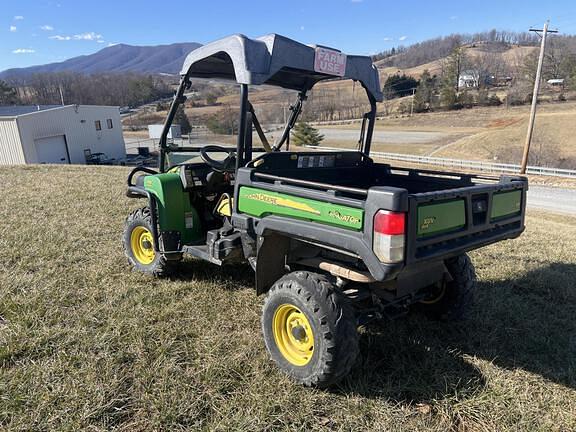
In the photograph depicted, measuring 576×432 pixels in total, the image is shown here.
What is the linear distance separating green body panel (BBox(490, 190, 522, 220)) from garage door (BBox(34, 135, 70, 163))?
3058cm

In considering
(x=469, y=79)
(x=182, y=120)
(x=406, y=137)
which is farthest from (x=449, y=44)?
(x=182, y=120)

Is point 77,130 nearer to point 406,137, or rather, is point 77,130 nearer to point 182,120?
point 406,137

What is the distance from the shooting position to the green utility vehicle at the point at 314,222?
2.50 meters

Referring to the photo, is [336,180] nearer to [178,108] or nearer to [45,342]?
[178,108]

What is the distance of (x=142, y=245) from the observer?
4621mm

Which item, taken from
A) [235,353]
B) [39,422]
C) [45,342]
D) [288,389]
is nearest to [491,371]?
[288,389]

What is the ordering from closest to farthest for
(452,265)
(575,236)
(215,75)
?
(452,265) → (215,75) → (575,236)

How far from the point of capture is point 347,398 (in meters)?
2.68

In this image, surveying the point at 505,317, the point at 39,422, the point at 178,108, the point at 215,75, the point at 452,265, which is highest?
the point at 215,75

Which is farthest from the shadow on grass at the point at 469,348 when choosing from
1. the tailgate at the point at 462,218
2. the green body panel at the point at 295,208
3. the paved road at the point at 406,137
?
the paved road at the point at 406,137

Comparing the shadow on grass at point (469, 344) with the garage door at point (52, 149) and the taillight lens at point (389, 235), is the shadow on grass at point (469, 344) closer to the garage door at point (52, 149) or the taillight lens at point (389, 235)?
the taillight lens at point (389, 235)

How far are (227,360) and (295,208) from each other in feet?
3.82

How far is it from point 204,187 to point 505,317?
3001 millimetres

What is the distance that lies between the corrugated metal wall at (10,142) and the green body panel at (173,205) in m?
27.4
